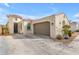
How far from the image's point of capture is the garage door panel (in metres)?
2.33

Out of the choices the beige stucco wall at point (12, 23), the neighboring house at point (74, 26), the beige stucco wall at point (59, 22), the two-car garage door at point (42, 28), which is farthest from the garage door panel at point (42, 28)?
the neighboring house at point (74, 26)

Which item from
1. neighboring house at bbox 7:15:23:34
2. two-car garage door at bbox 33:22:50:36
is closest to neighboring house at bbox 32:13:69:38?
two-car garage door at bbox 33:22:50:36

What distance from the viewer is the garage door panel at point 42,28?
91.9 inches

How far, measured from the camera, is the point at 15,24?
2.37 metres

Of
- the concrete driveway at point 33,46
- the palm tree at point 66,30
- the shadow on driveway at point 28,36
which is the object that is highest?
the palm tree at point 66,30

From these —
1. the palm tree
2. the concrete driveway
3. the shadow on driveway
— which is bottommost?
the concrete driveway

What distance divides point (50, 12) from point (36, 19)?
0.23m

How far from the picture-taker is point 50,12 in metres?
2.31

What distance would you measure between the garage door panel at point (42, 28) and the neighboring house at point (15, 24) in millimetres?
224

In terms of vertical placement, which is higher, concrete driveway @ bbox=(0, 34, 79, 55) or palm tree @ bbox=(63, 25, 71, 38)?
palm tree @ bbox=(63, 25, 71, 38)

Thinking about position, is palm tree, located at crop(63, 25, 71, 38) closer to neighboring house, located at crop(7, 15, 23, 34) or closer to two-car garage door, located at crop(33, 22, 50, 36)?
two-car garage door, located at crop(33, 22, 50, 36)

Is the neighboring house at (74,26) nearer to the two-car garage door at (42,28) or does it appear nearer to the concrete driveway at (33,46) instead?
the concrete driveway at (33,46)

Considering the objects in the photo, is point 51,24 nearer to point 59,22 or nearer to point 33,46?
point 59,22
